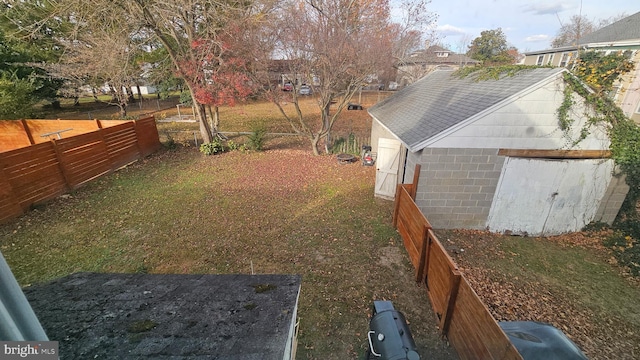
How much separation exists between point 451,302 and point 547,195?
597 cm

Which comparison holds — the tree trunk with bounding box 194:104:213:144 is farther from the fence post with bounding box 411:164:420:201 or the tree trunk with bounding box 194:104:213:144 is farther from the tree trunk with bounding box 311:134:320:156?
the fence post with bounding box 411:164:420:201

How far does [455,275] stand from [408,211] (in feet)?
9.06

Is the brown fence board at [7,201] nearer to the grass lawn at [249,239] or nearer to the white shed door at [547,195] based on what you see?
the grass lawn at [249,239]

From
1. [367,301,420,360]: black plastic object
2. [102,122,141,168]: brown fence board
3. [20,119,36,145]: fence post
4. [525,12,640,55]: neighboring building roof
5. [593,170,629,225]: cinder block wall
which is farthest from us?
[525,12,640,55]: neighboring building roof

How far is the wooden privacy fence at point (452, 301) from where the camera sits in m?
3.54

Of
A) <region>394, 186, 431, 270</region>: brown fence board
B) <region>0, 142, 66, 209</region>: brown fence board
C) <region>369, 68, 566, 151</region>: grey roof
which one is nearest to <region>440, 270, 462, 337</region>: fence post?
<region>394, 186, 431, 270</region>: brown fence board

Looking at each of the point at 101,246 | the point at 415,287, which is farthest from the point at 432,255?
the point at 101,246

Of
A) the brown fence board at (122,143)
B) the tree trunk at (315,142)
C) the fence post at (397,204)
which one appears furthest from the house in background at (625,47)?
the brown fence board at (122,143)

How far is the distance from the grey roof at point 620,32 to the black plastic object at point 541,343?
26.7 metres

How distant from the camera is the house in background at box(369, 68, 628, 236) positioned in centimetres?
711

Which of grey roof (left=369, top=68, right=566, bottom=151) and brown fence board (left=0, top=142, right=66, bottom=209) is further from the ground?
grey roof (left=369, top=68, right=566, bottom=151)

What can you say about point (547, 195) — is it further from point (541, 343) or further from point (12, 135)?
point (12, 135)

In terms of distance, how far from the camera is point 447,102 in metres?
9.09

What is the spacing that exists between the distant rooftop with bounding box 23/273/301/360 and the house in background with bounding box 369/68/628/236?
6.46m
